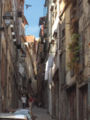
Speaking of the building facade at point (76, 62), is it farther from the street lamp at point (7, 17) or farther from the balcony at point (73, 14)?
the street lamp at point (7, 17)

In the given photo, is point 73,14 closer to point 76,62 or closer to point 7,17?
point 76,62

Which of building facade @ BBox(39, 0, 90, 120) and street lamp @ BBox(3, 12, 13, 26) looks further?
street lamp @ BBox(3, 12, 13, 26)

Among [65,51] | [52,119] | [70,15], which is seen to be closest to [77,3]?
[70,15]

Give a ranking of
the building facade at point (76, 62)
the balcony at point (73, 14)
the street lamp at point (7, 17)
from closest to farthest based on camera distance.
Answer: the building facade at point (76, 62) < the street lamp at point (7, 17) < the balcony at point (73, 14)

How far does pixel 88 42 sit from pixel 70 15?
8.27 meters

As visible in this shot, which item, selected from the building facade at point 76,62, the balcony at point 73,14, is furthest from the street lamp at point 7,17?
the balcony at point 73,14

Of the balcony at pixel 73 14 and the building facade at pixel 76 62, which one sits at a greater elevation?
the balcony at pixel 73 14

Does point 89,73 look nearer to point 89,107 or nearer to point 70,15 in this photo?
point 89,107

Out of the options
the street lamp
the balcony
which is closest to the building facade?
the balcony

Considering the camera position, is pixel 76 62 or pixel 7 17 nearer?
pixel 7 17

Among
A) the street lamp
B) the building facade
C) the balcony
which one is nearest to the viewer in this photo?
the building facade

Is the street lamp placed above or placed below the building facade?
above

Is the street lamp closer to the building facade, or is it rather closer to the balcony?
the building facade

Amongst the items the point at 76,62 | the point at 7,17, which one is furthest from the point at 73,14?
the point at 7,17
